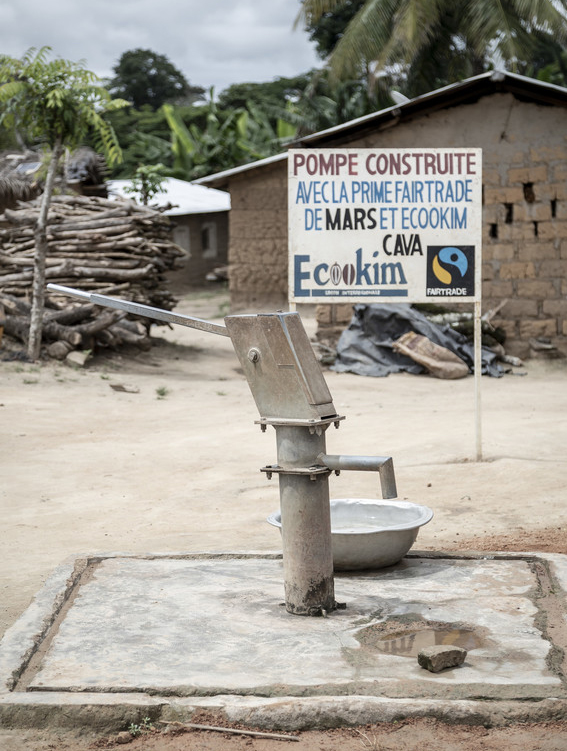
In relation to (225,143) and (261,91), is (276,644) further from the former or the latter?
(261,91)

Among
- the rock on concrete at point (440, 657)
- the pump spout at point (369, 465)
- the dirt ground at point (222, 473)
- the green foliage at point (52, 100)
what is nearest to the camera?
the dirt ground at point (222, 473)

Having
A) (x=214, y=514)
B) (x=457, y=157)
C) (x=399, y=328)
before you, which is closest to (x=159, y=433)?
(x=214, y=514)

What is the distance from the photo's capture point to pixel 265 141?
2698 cm

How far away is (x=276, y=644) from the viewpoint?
9.70 feet

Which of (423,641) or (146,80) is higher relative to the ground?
(146,80)

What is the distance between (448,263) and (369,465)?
373cm

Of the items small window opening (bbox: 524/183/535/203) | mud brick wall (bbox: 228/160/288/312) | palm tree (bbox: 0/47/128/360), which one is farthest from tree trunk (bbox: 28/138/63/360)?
small window opening (bbox: 524/183/535/203)

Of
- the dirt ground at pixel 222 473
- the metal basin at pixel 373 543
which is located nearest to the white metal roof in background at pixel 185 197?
the dirt ground at pixel 222 473

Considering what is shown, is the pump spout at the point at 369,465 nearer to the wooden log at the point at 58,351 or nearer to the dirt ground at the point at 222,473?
the dirt ground at the point at 222,473

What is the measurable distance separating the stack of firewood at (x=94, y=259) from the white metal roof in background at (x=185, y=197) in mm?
10150

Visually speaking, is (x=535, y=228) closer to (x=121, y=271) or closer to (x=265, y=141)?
(x=121, y=271)

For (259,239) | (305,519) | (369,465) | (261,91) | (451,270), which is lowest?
(305,519)

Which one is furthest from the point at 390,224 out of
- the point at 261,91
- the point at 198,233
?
the point at 261,91

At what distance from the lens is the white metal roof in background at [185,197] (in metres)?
25.0
